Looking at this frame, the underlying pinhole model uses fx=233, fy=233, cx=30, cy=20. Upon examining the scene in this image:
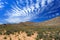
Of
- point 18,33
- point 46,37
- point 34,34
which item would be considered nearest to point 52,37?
point 46,37

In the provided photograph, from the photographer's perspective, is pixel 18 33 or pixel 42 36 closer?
pixel 42 36

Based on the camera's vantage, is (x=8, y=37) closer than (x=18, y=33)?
Yes

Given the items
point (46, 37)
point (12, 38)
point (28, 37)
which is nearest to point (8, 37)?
point (12, 38)

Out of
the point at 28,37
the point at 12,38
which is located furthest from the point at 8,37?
the point at 28,37

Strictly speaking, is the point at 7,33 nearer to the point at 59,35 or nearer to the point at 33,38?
the point at 33,38

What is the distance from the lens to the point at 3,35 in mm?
35719

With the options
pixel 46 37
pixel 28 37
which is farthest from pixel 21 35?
pixel 46 37

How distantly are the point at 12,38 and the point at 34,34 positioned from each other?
12.7ft

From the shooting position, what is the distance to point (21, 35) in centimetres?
3575

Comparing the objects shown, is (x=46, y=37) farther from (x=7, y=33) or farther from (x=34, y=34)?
(x=7, y=33)

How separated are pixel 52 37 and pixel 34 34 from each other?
3.20 m

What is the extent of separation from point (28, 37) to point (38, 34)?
5.62 ft

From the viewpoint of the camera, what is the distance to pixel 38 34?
Result: 35750 mm

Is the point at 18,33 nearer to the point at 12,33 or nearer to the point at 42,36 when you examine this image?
the point at 12,33
